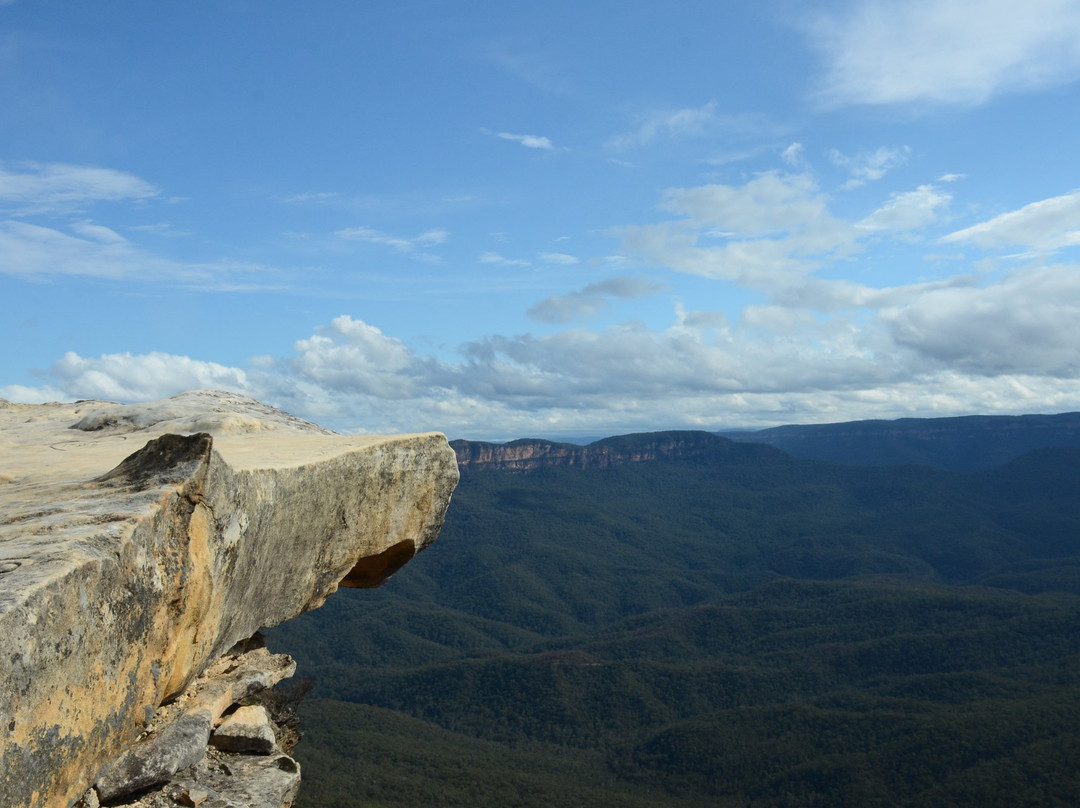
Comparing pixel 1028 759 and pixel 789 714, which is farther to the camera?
pixel 789 714

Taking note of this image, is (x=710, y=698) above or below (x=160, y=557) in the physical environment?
below

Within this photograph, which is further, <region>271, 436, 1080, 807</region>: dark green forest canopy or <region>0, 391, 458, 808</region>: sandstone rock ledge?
<region>271, 436, 1080, 807</region>: dark green forest canopy

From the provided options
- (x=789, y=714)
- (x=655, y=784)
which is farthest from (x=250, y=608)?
A: (x=789, y=714)

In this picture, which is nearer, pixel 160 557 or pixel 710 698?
pixel 160 557

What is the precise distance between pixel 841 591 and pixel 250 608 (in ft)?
564

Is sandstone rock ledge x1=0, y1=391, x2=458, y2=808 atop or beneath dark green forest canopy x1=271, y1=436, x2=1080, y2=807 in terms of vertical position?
atop

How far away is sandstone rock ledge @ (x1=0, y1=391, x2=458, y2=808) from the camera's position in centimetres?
475

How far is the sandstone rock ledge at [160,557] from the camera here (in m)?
4.75

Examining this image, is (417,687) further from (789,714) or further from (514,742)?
(789,714)

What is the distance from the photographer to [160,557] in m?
5.93

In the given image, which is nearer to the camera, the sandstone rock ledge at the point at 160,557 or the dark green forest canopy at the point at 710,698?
the sandstone rock ledge at the point at 160,557

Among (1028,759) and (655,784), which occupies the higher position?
(1028,759)

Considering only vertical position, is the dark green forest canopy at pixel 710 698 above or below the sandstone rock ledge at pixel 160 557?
below

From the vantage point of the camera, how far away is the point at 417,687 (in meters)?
120
